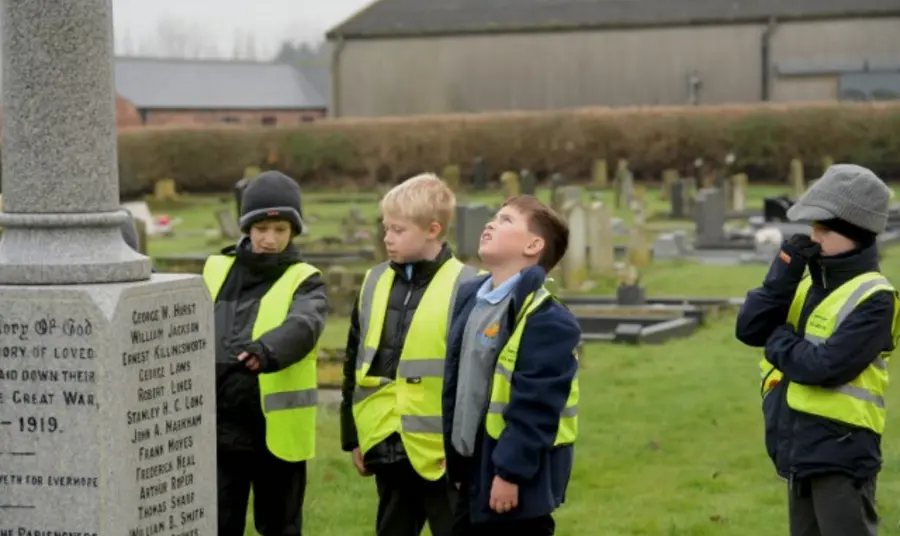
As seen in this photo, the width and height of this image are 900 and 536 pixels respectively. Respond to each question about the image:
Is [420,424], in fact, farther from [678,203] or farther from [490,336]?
[678,203]

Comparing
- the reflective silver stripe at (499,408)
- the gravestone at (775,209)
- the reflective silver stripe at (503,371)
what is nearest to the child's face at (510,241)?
the reflective silver stripe at (503,371)

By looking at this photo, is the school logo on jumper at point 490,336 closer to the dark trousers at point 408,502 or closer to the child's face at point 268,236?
the dark trousers at point 408,502

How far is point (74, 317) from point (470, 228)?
42.5ft

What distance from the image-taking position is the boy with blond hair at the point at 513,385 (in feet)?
16.5

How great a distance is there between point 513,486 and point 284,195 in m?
1.87

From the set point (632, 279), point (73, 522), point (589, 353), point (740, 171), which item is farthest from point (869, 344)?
point (740, 171)

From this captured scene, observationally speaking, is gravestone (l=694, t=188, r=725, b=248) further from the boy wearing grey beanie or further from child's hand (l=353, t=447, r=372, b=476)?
the boy wearing grey beanie

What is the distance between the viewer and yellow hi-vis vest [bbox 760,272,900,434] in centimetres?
536

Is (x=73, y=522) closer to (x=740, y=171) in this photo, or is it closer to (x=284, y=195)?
(x=284, y=195)

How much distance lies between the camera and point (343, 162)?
170ft

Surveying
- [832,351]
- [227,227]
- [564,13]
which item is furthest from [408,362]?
[564,13]

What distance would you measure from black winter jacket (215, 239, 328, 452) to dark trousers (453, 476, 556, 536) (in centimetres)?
104

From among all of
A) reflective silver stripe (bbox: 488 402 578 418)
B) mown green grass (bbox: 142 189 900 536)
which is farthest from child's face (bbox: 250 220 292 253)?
mown green grass (bbox: 142 189 900 536)

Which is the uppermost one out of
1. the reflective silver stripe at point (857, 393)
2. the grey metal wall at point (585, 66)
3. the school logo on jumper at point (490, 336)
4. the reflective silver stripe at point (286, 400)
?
the grey metal wall at point (585, 66)
